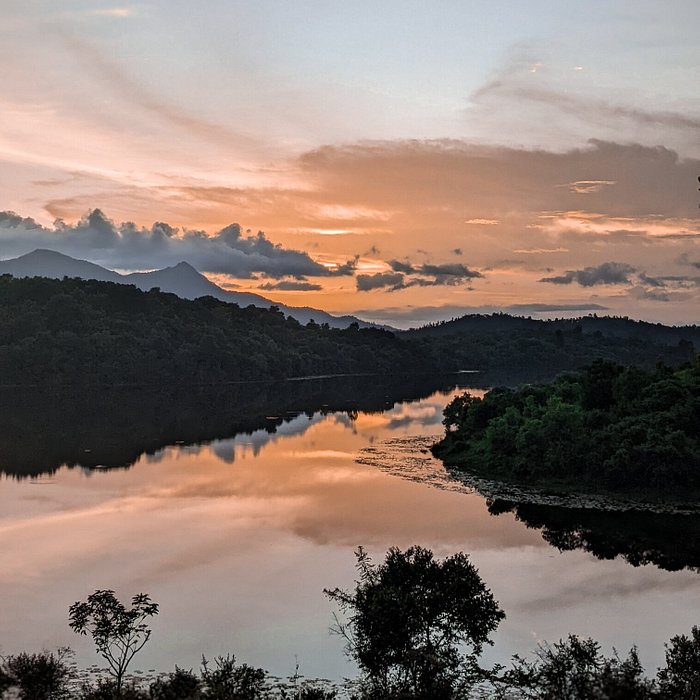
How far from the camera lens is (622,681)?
14922mm

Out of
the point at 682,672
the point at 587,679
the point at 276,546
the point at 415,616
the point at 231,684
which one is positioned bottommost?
the point at 276,546

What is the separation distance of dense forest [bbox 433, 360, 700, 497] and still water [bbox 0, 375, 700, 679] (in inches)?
233

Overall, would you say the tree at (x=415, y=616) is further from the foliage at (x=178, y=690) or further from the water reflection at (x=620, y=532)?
the water reflection at (x=620, y=532)

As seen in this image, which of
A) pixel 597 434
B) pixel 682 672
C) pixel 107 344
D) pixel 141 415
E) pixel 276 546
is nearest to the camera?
pixel 682 672

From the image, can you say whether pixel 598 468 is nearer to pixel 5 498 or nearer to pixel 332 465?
pixel 332 465

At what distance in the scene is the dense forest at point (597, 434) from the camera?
5425 cm

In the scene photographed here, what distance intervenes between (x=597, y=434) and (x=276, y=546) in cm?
2808

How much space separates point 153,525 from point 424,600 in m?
28.8

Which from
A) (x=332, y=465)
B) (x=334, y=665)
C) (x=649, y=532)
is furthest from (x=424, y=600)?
(x=332, y=465)

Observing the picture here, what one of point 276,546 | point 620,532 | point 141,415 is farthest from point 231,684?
point 141,415

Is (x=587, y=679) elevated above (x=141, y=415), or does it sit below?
above

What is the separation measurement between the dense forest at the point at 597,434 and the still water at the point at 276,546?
5.93 m

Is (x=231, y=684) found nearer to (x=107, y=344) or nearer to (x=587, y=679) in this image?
(x=587, y=679)

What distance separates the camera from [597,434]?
5828cm
